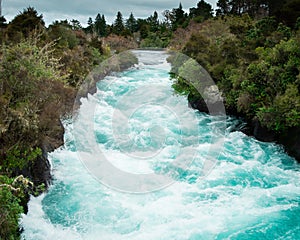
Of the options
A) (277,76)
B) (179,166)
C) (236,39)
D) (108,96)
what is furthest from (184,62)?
(179,166)

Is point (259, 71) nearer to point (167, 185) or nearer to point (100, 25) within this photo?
point (167, 185)

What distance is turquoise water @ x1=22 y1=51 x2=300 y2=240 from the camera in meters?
6.06

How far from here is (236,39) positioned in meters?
13.7

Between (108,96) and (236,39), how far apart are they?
20.2 ft

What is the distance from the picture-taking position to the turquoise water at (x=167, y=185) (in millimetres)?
6062

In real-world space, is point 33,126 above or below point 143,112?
above

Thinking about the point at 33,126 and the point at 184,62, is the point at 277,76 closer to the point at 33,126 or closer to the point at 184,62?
the point at 184,62

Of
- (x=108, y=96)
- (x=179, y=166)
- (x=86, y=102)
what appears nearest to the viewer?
(x=179, y=166)

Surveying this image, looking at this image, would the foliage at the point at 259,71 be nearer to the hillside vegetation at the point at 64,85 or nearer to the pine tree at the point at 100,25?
the hillside vegetation at the point at 64,85

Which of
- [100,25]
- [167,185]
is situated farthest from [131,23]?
[167,185]

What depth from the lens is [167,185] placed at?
25.6 feet

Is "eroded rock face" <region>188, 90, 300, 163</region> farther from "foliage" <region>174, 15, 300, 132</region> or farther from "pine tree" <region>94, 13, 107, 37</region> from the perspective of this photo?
"pine tree" <region>94, 13, 107, 37</region>

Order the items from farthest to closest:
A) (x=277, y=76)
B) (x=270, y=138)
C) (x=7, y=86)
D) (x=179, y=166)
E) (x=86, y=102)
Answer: (x=86, y=102) → (x=270, y=138) → (x=277, y=76) → (x=179, y=166) → (x=7, y=86)

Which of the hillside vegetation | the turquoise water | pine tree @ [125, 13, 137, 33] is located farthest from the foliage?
pine tree @ [125, 13, 137, 33]
